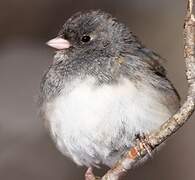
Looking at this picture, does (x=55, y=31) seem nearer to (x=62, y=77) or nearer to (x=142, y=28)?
(x=142, y=28)

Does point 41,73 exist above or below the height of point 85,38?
below

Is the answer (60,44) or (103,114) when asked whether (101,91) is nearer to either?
(103,114)

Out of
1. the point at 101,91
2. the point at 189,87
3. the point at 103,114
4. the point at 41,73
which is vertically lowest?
the point at 41,73

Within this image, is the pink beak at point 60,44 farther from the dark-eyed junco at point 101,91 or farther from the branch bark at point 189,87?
the branch bark at point 189,87

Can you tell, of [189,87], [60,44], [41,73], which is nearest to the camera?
[189,87]

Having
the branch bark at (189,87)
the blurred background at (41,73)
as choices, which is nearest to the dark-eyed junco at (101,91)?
the branch bark at (189,87)

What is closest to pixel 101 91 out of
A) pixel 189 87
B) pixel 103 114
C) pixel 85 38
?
pixel 103 114

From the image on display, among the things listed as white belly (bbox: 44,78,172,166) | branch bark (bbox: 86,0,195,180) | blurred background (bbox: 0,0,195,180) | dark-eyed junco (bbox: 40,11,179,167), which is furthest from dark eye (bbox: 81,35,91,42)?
blurred background (bbox: 0,0,195,180)

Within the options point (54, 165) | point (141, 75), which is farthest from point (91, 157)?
point (54, 165)
